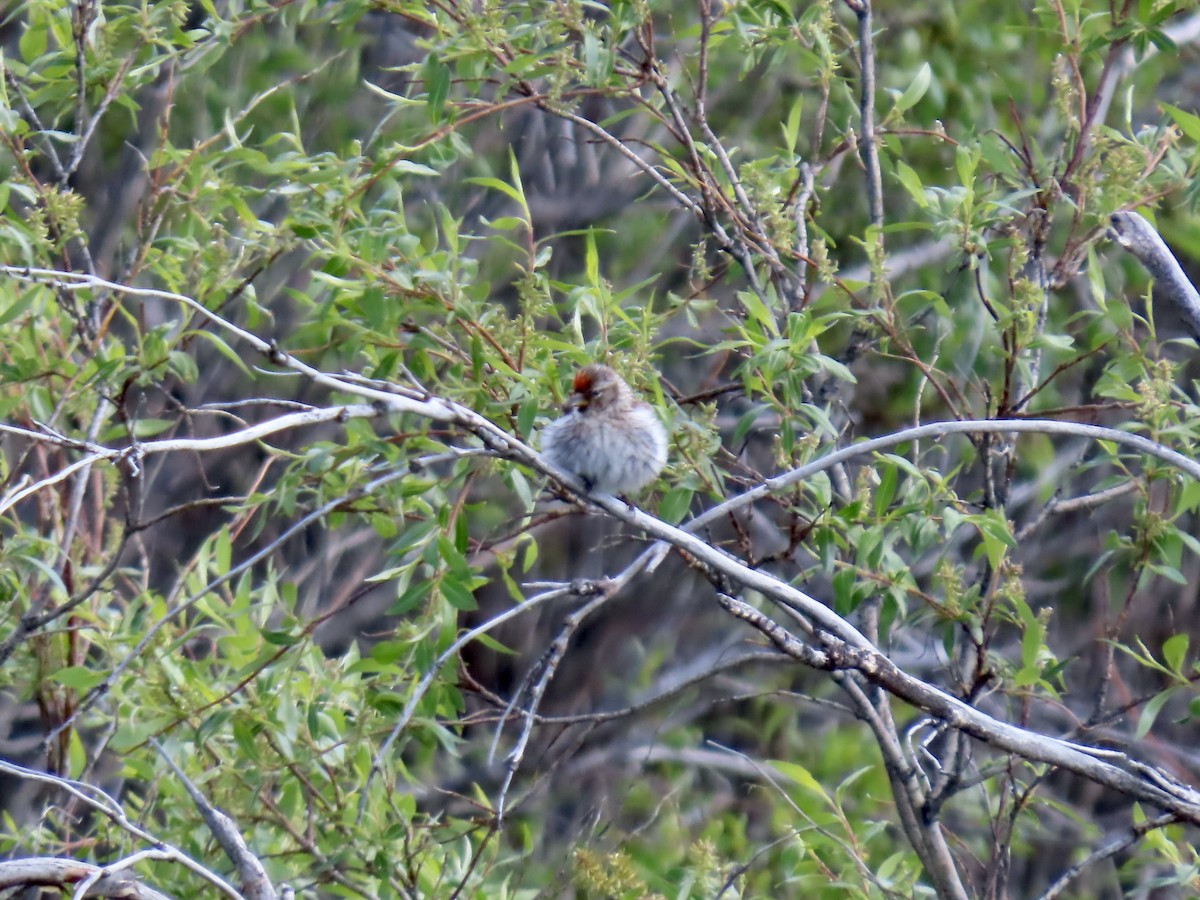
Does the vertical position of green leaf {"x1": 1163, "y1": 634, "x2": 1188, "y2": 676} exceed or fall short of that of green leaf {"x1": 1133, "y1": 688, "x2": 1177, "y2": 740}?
it exceeds it

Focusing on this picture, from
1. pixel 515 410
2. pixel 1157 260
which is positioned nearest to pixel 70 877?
pixel 515 410

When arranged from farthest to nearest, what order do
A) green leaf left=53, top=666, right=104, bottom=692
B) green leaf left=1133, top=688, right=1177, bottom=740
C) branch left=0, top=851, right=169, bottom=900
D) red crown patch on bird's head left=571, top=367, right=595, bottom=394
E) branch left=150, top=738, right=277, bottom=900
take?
1. red crown patch on bird's head left=571, top=367, right=595, bottom=394
2. green leaf left=53, top=666, right=104, bottom=692
3. green leaf left=1133, top=688, right=1177, bottom=740
4. branch left=150, top=738, right=277, bottom=900
5. branch left=0, top=851, right=169, bottom=900

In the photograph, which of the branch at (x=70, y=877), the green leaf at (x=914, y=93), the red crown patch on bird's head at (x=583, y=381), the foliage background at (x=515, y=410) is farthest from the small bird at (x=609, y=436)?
the branch at (x=70, y=877)

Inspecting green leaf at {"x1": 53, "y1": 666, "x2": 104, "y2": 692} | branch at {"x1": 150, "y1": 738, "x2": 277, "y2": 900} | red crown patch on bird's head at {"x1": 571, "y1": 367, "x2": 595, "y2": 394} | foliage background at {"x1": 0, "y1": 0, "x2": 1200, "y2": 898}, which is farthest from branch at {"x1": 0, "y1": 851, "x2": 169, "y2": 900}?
red crown patch on bird's head at {"x1": 571, "y1": 367, "x2": 595, "y2": 394}

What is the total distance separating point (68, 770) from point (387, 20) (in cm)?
482

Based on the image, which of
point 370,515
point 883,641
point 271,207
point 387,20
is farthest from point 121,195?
point 883,641

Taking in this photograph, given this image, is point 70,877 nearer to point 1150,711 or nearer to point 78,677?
point 78,677

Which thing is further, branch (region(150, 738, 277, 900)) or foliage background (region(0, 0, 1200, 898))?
foliage background (region(0, 0, 1200, 898))

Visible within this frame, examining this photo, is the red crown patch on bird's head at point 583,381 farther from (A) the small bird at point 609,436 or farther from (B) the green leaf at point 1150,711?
(B) the green leaf at point 1150,711

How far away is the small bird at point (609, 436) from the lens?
484 centimetres

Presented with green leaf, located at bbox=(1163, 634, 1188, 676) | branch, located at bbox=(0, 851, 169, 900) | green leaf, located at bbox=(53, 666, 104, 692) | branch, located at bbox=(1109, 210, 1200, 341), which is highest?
branch, located at bbox=(1109, 210, 1200, 341)

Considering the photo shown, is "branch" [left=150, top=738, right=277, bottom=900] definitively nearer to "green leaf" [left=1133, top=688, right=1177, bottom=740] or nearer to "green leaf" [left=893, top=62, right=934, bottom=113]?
"green leaf" [left=1133, top=688, right=1177, bottom=740]

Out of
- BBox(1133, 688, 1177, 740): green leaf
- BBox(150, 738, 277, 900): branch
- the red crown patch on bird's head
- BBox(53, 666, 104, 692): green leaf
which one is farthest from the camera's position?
the red crown patch on bird's head

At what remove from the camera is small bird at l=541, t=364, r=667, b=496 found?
484 centimetres
